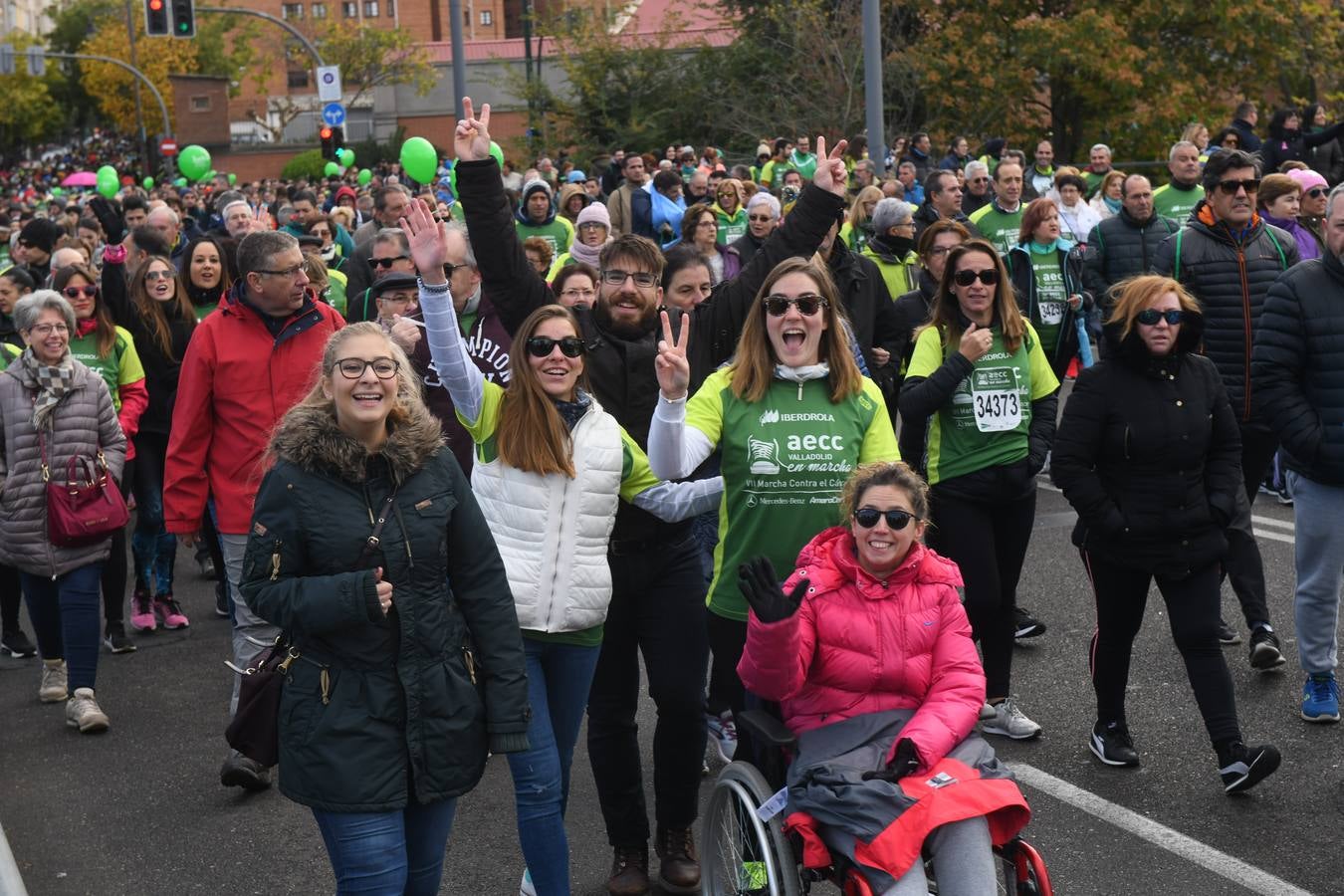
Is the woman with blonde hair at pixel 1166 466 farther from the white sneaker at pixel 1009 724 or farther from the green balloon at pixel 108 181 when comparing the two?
the green balloon at pixel 108 181

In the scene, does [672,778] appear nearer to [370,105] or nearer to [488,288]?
[488,288]

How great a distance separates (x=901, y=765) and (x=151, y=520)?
5781 mm

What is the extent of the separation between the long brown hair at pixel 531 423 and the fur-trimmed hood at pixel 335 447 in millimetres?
620

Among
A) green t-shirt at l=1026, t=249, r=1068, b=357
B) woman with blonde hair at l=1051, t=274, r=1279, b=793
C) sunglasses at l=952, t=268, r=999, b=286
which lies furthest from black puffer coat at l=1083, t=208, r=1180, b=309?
woman with blonde hair at l=1051, t=274, r=1279, b=793

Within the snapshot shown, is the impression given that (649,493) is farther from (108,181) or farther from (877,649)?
(108,181)

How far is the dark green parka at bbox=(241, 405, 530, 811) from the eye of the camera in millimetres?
3977

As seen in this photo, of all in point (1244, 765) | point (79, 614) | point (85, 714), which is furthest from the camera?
point (79, 614)

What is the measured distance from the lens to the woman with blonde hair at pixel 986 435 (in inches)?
253

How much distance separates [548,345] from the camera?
15.9 feet

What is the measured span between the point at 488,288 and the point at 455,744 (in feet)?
6.71

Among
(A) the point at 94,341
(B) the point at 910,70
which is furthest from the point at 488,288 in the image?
(B) the point at 910,70

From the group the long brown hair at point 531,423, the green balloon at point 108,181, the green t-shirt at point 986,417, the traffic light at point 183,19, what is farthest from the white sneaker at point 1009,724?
the traffic light at point 183,19

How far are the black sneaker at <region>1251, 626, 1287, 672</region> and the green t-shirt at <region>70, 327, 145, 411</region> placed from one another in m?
5.41

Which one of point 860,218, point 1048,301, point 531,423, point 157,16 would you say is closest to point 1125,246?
point 1048,301
